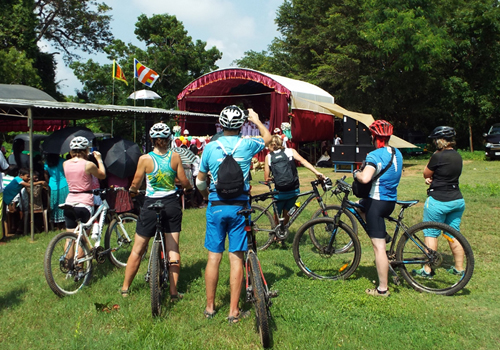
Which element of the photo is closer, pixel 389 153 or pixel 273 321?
pixel 273 321

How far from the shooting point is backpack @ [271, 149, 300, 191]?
6141 mm

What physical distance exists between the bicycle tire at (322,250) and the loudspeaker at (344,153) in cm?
1388

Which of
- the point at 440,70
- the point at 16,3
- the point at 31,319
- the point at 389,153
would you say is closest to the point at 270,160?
the point at 389,153

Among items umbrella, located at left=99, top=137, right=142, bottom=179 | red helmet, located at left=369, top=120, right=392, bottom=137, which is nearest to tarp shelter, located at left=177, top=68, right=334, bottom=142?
umbrella, located at left=99, top=137, right=142, bottom=179

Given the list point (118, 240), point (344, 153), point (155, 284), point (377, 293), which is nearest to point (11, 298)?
point (118, 240)

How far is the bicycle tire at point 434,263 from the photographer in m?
4.48

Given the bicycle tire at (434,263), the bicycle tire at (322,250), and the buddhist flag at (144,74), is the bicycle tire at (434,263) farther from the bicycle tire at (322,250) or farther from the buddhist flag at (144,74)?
the buddhist flag at (144,74)

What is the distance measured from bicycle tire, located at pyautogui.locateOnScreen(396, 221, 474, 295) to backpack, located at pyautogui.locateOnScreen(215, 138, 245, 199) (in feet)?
6.89

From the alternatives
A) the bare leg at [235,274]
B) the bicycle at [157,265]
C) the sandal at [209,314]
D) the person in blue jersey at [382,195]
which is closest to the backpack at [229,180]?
the bare leg at [235,274]

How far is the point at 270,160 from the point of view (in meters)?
6.33

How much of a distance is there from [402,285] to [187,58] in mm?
31448

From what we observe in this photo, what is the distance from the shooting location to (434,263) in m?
4.66

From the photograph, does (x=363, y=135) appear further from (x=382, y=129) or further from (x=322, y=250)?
(x=382, y=129)

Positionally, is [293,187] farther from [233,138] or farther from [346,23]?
[346,23]
